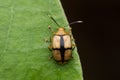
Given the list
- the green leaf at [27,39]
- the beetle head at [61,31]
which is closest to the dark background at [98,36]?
the beetle head at [61,31]

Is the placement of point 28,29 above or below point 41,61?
above

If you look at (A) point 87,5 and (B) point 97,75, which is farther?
(B) point 97,75

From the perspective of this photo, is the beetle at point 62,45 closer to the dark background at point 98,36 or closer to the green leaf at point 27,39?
the green leaf at point 27,39

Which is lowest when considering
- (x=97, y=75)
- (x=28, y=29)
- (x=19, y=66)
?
(x=97, y=75)

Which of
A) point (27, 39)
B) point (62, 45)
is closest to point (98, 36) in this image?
point (62, 45)

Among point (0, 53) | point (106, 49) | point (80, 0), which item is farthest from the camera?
point (106, 49)

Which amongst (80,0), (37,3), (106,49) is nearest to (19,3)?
(37,3)

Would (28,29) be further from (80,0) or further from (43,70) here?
(80,0)

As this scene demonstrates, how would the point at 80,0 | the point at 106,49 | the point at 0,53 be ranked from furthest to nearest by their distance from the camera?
the point at 106,49
the point at 80,0
the point at 0,53
